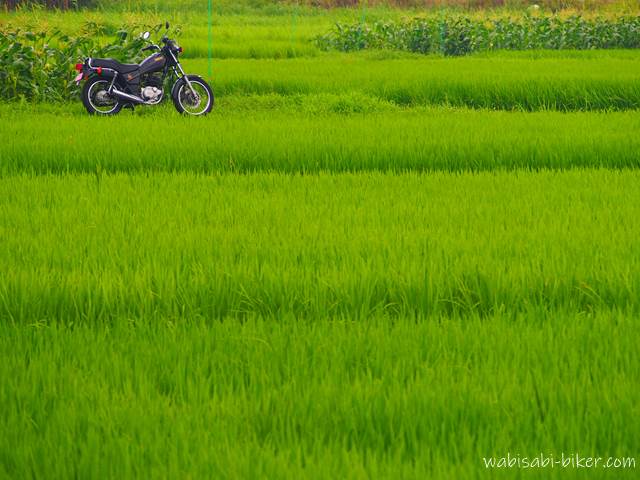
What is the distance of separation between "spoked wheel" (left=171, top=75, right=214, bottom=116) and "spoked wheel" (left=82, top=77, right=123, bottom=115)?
0.62m

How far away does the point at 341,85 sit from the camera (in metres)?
10.5

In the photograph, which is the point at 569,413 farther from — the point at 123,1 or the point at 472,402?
the point at 123,1

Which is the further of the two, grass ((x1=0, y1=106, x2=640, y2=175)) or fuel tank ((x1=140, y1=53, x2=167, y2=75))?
fuel tank ((x1=140, y1=53, x2=167, y2=75))

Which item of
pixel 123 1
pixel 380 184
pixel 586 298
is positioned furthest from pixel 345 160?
pixel 123 1

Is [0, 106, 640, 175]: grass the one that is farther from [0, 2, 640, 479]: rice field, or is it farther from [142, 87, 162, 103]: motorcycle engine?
[142, 87, 162, 103]: motorcycle engine

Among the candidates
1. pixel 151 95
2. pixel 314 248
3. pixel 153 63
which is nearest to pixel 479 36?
pixel 153 63

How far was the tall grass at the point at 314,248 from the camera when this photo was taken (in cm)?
323

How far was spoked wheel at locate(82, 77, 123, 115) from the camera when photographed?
8688mm

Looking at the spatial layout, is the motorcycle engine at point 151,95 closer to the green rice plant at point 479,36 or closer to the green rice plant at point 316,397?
the green rice plant at point 316,397

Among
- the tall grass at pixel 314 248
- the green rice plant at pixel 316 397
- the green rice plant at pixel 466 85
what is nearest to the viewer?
the green rice plant at pixel 316 397

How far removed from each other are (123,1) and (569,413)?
25.8 m

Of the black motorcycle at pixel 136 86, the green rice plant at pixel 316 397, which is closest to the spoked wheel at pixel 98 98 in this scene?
the black motorcycle at pixel 136 86

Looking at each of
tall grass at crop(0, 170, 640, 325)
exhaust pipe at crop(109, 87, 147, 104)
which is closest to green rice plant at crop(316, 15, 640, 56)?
exhaust pipe at crop(109, 87, 147, 104)

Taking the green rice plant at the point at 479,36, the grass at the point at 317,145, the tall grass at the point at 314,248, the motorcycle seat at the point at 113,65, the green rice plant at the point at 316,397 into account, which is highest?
the green rice plant at the point at 479,36
